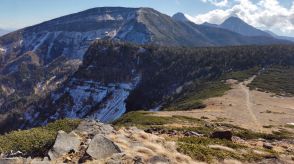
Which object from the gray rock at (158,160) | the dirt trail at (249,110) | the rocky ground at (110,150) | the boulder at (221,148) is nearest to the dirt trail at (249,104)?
the dirt trail at (249,110)

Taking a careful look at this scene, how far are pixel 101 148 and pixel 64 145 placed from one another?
2764 millimetres

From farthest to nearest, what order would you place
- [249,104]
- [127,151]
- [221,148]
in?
[249,104] → [221,148] → [127,151]

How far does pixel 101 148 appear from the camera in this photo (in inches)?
1016

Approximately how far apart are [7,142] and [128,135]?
8669 millimetres

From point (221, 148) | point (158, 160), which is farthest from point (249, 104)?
point (158, 160)

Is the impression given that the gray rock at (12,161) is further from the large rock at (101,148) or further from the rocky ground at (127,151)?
the large rock at (101,148)

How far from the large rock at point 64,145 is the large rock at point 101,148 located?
148 cm

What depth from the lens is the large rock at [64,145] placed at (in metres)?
26.0

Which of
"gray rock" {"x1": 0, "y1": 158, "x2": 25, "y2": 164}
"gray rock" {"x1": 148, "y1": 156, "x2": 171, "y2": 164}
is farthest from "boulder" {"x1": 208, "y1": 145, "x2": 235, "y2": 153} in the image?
"gray rock" {"x1": 0, "y1": 158, "x2": 25, "y2": 164}

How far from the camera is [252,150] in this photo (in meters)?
31.4

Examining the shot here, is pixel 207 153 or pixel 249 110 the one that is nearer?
pixel 207 153

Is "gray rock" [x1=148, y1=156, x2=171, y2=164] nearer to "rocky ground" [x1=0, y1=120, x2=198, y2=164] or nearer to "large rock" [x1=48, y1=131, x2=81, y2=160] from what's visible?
"rocky ground" [x1=0, y1=120, x2=198, y2=164]

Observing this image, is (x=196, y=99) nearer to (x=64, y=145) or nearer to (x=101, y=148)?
(x=64, y=145)

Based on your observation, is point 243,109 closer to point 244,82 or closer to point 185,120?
point 185,120
